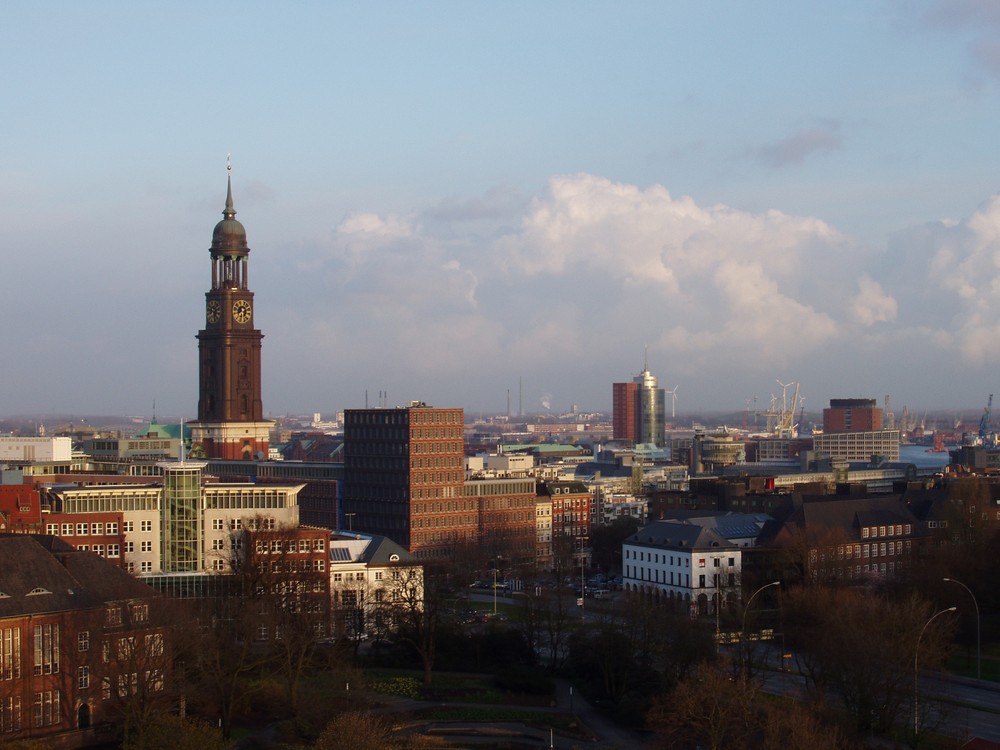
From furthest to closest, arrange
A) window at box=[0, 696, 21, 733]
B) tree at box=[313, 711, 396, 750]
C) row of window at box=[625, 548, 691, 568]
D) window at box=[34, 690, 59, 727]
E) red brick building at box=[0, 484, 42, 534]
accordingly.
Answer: row of window at box=[625, 548, 691, 568] → red brick building at box=[0, 484, 42, 534] → window at box=[34, 690, 59, 727] → window at box=[0, 696, 21, 733] → tree at box=[313, 711, 396, 750]

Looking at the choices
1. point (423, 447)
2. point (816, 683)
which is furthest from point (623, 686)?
point (423, 447)

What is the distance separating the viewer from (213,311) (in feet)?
541

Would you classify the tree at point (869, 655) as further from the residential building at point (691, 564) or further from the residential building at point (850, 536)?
the residential building at point (691, 564)

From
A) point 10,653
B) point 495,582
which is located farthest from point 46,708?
point 495,582

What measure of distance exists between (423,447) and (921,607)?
2487 inches

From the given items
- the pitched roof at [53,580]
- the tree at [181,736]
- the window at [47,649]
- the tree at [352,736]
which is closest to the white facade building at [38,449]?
the pitched roof at [53,580]

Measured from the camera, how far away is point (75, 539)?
3406 inches

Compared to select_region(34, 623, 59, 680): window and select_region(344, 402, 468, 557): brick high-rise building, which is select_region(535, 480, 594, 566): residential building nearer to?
select_region(344, 402, 468, 557): brick high-rise building

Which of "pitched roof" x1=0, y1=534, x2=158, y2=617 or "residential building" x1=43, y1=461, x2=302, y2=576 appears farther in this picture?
"residential building" x1=43, y1=461, x2=302, y2=576

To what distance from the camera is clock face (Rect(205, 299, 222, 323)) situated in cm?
16400

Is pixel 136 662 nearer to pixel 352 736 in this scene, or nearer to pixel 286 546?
pixel 352 736

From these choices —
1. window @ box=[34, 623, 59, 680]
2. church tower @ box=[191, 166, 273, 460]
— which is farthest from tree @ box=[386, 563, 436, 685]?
church tower @ box=[191, 166, 273, 460]

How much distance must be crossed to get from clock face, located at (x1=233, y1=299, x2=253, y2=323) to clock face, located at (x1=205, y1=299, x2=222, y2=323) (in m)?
1.76

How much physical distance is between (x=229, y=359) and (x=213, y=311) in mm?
5827
